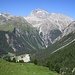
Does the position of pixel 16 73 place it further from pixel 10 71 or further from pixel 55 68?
pixel 55 68

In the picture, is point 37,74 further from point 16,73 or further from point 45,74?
point 16,73

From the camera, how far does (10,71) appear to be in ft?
141

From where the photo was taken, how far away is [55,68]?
60.3m

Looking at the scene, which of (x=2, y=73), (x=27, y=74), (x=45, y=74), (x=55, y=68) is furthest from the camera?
(x=55, y=68)

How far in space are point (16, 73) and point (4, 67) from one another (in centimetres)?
325

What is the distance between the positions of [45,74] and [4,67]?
8.33 meters

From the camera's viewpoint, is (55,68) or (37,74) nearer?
(37,74)

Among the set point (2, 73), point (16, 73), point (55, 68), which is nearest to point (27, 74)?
point (16, 73)

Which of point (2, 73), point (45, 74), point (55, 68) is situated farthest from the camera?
point (55, 68)

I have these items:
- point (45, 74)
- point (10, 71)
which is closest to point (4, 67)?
point (10, 71)

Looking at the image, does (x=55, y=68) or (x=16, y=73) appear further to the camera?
(x=55, y=68)

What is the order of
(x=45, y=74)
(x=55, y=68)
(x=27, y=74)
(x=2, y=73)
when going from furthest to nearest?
(x=55, y=68), (x=45, y=74), (x=27, y=74), (x=2, y=73)

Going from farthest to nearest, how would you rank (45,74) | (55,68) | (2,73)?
(55,68), (45,74), (2,73)

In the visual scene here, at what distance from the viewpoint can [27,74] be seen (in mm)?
43281
